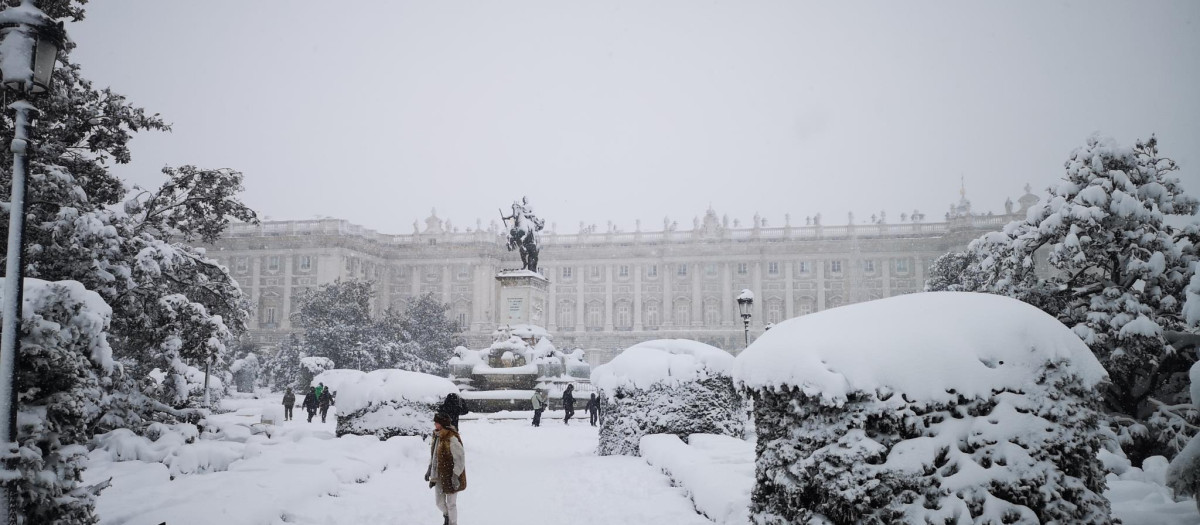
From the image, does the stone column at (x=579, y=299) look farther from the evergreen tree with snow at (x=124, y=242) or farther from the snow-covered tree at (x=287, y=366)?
the evergreen tree with snow at (x=124, y=242)

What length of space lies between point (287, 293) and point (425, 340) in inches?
1076

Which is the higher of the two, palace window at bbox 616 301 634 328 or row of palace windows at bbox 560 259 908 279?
row of palace windows at bbox 560 259 908 279

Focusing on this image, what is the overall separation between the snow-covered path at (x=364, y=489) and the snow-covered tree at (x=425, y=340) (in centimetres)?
3373

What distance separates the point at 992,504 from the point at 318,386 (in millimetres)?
23425

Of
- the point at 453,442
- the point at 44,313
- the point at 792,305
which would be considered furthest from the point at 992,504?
the point at 792,305

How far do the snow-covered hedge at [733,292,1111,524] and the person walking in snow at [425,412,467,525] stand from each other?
299cm

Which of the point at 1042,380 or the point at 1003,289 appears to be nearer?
the point at 1042,380

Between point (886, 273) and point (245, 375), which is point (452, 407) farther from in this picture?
point (886, 273)

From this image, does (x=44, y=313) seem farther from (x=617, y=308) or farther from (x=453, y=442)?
(x=617, y=308)

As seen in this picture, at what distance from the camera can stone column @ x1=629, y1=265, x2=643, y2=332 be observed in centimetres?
7238

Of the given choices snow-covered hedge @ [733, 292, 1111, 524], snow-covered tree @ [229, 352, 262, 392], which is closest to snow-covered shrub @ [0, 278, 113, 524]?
snow-covered hedge @ [733, 292, 1111, 524]

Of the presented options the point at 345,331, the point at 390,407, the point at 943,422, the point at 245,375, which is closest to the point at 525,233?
the point at 390,407

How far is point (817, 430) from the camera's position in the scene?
4.18 m

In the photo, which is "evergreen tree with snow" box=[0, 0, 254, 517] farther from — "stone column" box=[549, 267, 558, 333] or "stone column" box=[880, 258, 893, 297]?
"stone column" box=[880, 258, 893, 297]
